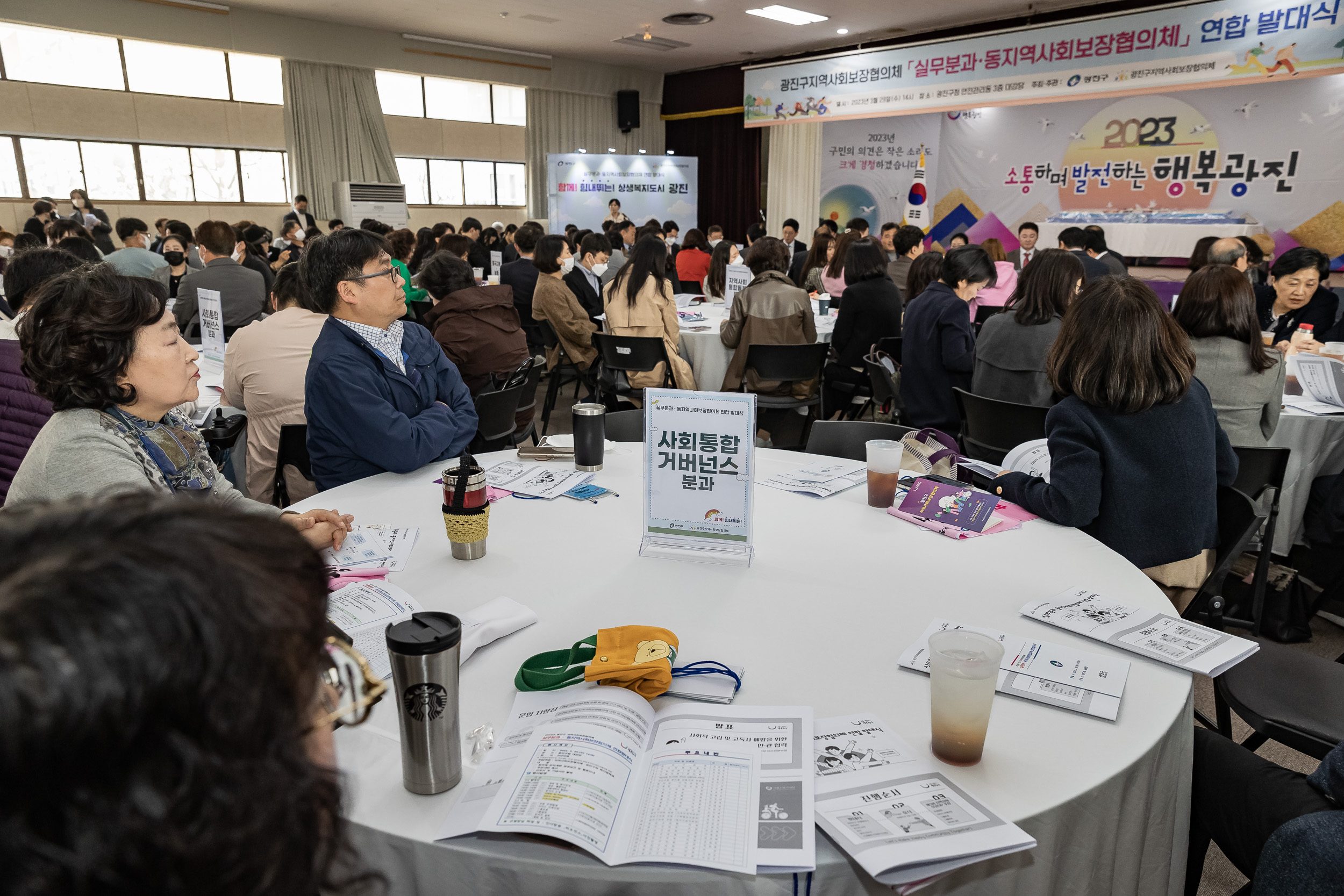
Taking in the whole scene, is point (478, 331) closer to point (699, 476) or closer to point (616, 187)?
point (699, 476)

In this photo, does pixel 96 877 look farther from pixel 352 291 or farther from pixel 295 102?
pixel 295 102

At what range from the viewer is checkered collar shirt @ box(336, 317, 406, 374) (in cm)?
234

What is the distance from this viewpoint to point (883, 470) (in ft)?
6.27

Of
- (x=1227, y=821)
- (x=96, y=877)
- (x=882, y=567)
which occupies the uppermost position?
(x=96, y=877)

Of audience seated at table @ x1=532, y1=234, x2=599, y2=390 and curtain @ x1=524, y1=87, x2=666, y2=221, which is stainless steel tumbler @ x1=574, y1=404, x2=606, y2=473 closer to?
audience seated at table @ x1=532, y1=234, x2=599, y2=390

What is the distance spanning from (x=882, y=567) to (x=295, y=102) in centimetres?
1150

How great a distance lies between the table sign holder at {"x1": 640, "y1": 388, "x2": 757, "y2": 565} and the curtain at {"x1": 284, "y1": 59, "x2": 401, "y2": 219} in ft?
35.6

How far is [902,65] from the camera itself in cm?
894

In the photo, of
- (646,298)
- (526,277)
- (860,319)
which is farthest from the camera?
(526,277)

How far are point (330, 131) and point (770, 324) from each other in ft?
29.8

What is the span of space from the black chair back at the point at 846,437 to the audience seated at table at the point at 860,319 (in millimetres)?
2075

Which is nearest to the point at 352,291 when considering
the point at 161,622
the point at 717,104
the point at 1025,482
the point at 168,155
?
the point at 1025,482

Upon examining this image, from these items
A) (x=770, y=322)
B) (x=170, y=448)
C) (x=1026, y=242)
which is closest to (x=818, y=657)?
(x=170, y=448)

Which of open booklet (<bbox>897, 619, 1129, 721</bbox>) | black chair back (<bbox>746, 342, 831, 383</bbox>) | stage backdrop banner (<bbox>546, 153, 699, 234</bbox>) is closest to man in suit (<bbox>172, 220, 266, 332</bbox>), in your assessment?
black chair back (<bbox>746, 342, 831, 383</bbox>)
